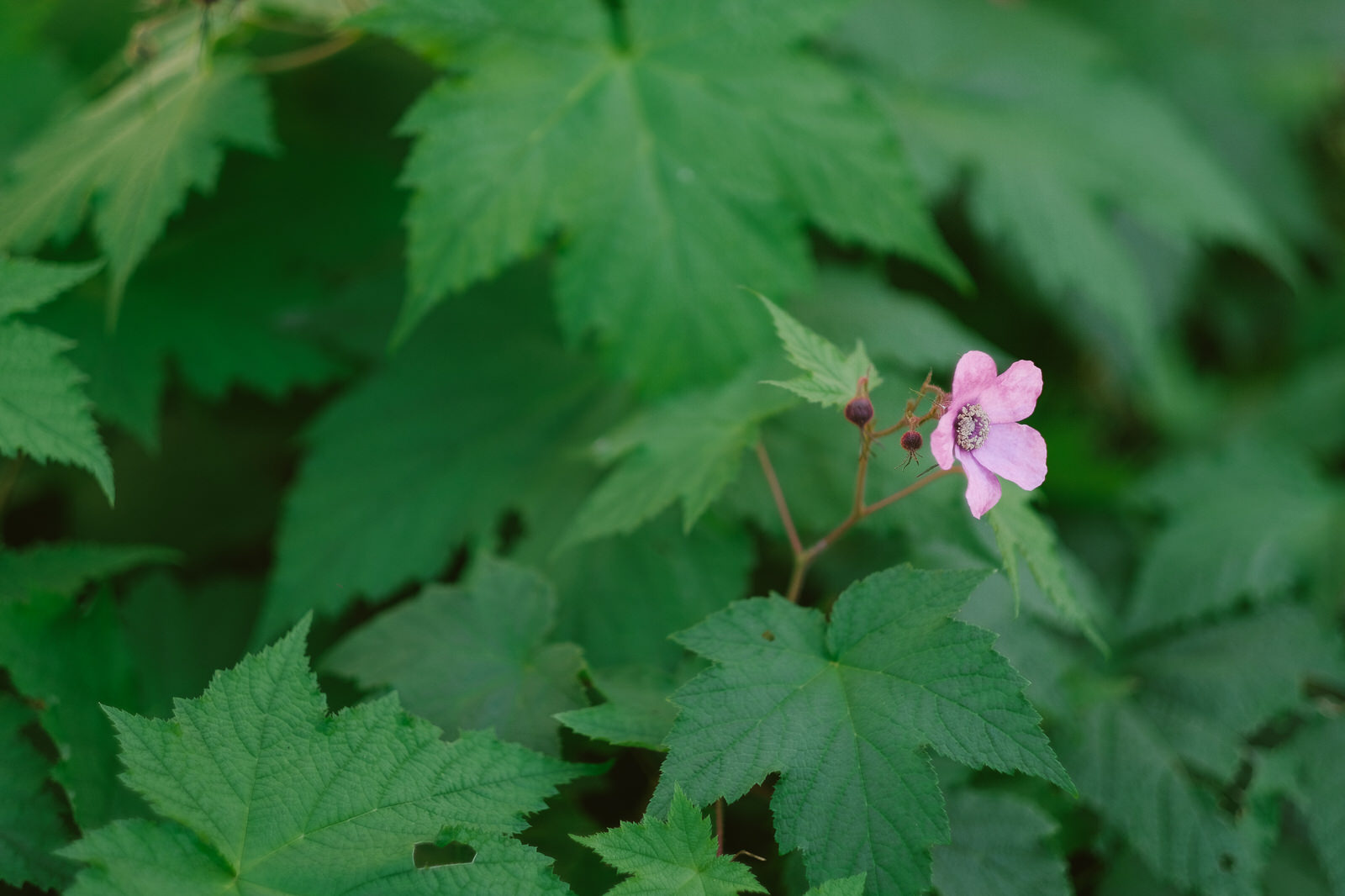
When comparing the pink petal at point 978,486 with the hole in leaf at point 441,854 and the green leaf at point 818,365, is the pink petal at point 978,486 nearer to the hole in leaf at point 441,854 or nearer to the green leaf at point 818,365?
the green leaf at point 818,365

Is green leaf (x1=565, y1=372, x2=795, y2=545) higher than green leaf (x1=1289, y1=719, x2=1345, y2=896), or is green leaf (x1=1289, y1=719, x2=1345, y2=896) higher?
green leaf (x1=565, y1=372, x2=795, y2=545)

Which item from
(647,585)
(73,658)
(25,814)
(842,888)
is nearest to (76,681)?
(73,658)

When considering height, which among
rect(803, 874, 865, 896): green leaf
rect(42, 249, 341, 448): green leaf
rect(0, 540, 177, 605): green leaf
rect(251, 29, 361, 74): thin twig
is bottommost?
rect(803, 874, 865, 896): green leaf

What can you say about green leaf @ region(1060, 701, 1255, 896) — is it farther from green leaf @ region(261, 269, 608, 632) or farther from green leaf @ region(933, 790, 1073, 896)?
green leaf @ region(261, 269, 608, 632)

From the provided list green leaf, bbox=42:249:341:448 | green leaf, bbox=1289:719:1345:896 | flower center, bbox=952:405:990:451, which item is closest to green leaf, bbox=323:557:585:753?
flower center, bbox=952:405:990:451

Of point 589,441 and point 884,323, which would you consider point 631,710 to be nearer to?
point 589,441

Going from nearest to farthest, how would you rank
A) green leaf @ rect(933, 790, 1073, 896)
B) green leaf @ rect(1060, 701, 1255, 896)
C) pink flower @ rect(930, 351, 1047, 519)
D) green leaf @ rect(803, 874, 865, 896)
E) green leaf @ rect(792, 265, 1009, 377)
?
green leaf @ rect(803, 874, 865, 896)
pink flower @ rect(930, 351, 1047, 519)
green leaf @ rect(933, 790, 1073, 896)
green leaf @ rect(1060, 701, 1255, 896)
green leaf @ rect(792, 265, 1009, 377)

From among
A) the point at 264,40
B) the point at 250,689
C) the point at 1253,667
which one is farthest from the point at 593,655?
the point at 264,40
